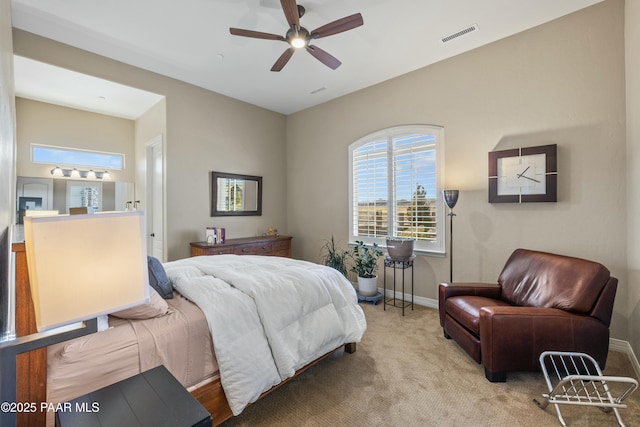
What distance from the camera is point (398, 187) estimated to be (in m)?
4.09

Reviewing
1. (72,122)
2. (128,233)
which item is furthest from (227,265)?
(72,122)

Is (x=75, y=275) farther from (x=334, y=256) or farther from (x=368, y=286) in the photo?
(x=334, y=256)

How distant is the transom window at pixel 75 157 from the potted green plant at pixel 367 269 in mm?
4542

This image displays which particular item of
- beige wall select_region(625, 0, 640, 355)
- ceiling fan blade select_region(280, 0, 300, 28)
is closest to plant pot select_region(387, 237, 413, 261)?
beige wall select_region(625, 0, 640, 355)

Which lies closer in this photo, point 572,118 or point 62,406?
point 62,406

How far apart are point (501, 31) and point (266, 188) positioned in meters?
4.06

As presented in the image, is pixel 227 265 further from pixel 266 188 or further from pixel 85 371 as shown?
pixel 266 188

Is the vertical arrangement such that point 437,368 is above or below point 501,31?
below

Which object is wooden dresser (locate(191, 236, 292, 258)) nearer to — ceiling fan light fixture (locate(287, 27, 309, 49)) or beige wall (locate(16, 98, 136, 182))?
beige wall (locate(16, 98, 136, 182))

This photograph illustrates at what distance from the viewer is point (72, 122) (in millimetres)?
4621

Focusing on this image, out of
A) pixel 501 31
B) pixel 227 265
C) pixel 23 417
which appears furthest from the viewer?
pixel 501 31

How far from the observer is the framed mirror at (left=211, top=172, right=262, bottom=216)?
458 centimetres

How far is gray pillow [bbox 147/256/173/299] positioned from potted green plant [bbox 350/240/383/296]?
2748 mm

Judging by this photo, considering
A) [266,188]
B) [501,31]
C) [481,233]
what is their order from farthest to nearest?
[266,188] → [481,233] → [501,31]
